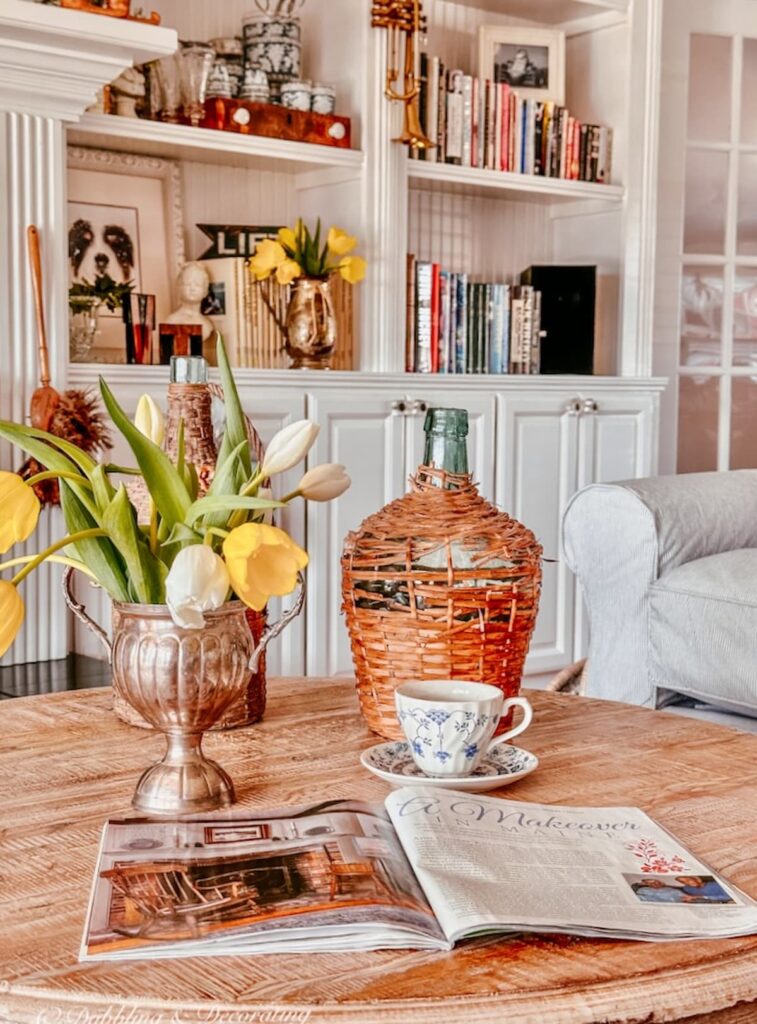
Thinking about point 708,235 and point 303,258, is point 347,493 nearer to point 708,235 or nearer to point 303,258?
point 303,258

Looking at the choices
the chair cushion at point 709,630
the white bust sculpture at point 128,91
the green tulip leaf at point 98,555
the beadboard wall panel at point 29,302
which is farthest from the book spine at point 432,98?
the green tulip leaf at point 98,555

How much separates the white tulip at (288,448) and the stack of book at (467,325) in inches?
86.7

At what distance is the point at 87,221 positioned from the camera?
295cm

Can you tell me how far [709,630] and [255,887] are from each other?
1.62m

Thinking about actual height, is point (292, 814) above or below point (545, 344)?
below

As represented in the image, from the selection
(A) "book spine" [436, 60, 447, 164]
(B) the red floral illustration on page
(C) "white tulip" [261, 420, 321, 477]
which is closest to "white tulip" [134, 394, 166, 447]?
(C) "white tulip" [261, 420, 321, 477]

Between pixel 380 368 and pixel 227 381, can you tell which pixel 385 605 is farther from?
pixel 380 368

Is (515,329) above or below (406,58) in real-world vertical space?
below

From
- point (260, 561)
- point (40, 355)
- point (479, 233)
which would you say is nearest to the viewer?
point (260, 561)

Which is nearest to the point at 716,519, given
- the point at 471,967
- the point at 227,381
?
the point at 227,381

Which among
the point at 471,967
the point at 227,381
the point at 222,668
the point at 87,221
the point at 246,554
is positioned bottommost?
the point at 471,967

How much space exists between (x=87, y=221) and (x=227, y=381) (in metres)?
1.99

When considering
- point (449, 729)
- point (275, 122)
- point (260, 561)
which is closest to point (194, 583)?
point (260, 561)

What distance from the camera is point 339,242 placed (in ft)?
9.67
